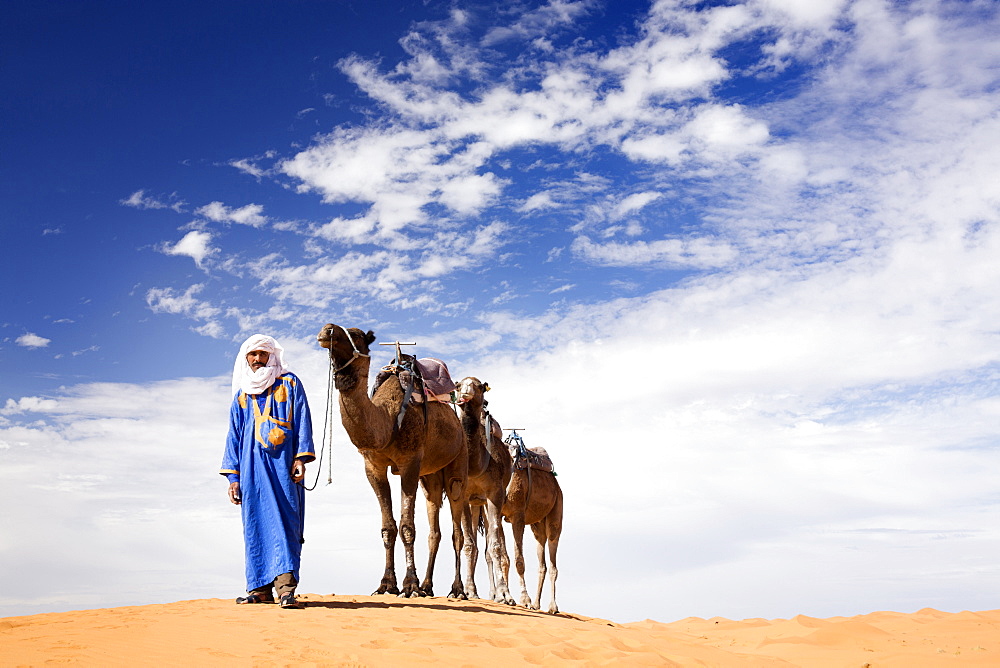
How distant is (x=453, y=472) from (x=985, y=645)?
9420 mm

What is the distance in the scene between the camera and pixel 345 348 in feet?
34.8

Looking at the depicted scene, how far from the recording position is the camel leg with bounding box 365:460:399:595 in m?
11.7

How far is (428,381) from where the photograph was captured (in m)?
13.8

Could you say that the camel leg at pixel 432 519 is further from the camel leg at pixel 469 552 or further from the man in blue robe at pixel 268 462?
the man in blue robe at pixel 268 462

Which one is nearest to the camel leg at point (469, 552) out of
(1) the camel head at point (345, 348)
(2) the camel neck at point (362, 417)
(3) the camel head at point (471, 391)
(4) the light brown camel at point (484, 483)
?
(4) the light brown camel at point (484, 483)

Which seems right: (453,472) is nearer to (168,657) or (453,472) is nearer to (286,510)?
(286,510)

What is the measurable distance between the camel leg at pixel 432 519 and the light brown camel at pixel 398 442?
0.06 ft

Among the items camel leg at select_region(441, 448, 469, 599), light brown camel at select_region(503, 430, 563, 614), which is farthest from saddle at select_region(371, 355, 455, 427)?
light brown camel at select_region(503, 430, 563, 614)

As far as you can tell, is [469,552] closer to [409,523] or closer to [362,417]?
[409,523]

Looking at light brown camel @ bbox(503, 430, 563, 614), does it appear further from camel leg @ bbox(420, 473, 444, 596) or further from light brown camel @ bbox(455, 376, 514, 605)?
camel leg @ bbox(420, 473, 444, 596)

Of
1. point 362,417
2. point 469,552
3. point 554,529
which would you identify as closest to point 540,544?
point 554,529

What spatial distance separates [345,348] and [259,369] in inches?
47.8

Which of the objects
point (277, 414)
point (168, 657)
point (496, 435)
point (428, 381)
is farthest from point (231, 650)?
point (496, 435)

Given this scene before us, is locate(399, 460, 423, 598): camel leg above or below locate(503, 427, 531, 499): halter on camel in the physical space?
below
